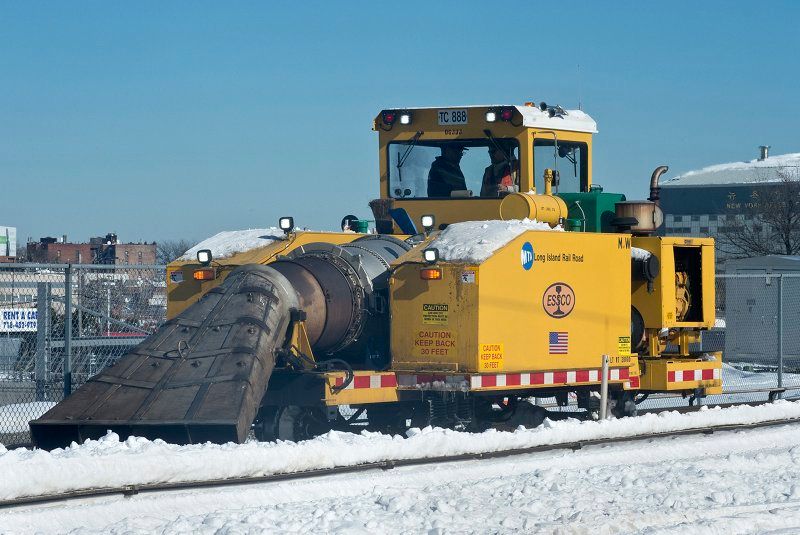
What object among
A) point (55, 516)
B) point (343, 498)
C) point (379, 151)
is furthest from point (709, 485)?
point (379, 151)

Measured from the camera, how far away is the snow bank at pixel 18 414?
1363 centimetres

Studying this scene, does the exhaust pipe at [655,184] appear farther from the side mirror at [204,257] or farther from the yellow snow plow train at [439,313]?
the side mirror at [204,257]

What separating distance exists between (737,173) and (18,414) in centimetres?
8137

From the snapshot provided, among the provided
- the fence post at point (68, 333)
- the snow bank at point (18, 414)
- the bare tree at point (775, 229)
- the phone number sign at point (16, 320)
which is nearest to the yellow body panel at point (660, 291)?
the fence post at point (68, 333)

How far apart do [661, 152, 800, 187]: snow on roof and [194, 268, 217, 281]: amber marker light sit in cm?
7519

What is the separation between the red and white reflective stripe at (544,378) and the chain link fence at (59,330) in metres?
4.68

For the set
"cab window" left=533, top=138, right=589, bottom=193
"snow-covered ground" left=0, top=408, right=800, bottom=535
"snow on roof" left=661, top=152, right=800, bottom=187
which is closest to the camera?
"snow-covered ground" left=0, top=408, right=800, bottom=535

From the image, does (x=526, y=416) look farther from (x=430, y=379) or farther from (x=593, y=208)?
(x=593, y=208)

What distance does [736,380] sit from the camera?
70.4 feet

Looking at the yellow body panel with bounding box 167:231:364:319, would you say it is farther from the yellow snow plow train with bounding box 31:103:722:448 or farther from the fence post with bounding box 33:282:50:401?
the fence post with bounding box 33:282:50:401

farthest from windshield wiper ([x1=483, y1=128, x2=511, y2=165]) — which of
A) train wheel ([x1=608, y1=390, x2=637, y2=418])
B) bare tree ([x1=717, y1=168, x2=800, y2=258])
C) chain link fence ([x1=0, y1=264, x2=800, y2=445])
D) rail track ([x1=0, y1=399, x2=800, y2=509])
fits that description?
bare tree ([x1=717, y1=168, x2=800, y2=258])

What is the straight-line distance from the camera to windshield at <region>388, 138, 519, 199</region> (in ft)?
45.4

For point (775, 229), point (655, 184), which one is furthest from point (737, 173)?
point (655, 184)

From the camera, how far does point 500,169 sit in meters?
13.9
